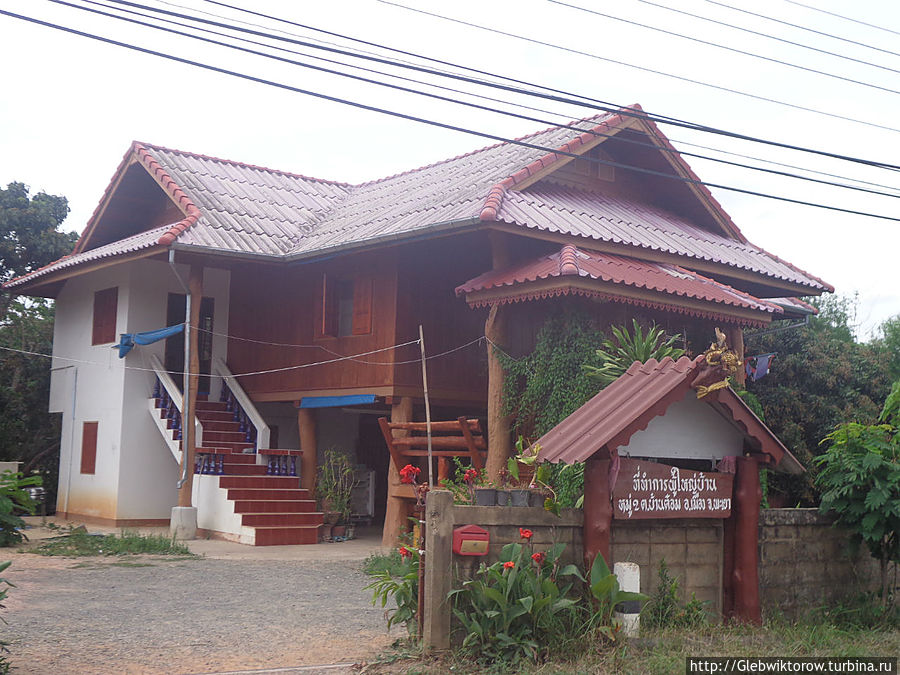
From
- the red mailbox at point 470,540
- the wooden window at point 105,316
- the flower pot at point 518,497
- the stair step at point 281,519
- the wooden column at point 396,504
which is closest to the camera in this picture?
the red mailbox at point 470,540

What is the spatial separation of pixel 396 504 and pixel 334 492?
1976 mm

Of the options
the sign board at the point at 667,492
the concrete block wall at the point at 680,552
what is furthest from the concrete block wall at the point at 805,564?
the sign board at the point at 667,492

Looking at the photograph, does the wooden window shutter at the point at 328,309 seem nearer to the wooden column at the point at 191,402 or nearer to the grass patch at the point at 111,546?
the wooden column at the point at 191,402

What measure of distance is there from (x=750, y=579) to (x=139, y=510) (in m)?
14.2

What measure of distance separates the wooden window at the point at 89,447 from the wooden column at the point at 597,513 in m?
15.3

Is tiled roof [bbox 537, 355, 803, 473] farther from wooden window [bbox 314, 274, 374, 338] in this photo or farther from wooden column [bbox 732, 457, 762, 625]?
wooden window [bbox 314, 274, 374, 338]

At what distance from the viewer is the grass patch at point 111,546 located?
50.4ft

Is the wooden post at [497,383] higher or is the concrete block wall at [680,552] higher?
the wooden post at [497,383]

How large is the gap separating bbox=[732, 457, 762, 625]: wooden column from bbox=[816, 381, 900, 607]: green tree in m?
1.11

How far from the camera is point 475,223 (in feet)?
46.8

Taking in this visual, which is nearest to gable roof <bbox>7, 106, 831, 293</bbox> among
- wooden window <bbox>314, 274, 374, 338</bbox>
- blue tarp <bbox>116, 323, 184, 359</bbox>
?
wooden window <bbox>314, 274, 374, 338</bbox>

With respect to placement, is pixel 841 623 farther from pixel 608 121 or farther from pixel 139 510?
pixel 139 510

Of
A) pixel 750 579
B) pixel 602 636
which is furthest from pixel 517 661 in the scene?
pixel 750 579

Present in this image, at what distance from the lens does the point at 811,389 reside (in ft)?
69.2
